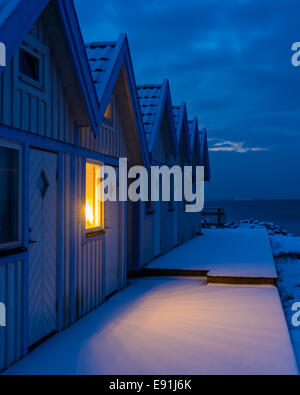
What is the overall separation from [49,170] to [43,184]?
0.20 meters

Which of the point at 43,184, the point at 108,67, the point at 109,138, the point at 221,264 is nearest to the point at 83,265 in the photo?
the point at 43,184

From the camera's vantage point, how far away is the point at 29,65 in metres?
4.89

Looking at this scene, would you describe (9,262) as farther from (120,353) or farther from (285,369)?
(285,369)

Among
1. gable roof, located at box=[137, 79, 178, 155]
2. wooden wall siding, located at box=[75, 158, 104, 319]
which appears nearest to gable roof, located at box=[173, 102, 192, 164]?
gable roof, located at box=[137, 79, 178, 155]

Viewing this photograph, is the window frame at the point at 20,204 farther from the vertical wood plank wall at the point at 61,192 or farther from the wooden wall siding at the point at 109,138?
the wooden wall siding at the point at 109,138

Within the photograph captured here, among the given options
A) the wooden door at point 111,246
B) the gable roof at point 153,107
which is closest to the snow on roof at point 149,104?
the gable roof at point 153,107

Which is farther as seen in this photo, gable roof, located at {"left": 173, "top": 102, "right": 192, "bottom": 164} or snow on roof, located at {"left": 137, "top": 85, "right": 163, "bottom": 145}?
gable roof, located at {"left": 173, "top": 102, "right": 192, "bottom": 164}

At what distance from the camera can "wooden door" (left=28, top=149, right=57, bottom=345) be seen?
4859 millimetres

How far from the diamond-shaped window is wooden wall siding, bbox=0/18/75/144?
1.70 feet

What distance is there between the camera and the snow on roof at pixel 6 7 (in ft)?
12.0

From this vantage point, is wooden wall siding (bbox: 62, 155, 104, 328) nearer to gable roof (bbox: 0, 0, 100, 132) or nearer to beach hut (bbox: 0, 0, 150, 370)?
beach hut (bbox: 0, 0, 150, 370)

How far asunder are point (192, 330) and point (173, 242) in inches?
344

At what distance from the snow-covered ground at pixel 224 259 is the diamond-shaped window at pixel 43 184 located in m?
4.77
